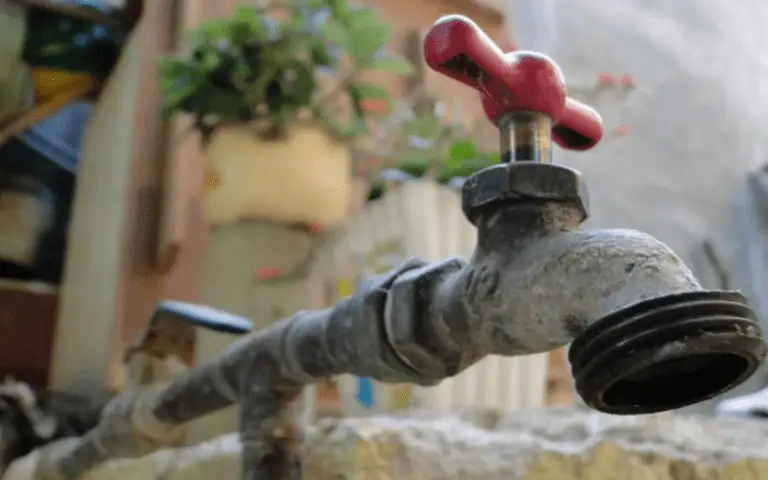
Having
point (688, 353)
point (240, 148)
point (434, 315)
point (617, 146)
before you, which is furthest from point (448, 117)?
point (688, 353)

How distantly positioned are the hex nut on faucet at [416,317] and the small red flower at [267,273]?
0.37 metres

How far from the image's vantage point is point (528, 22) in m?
1.39

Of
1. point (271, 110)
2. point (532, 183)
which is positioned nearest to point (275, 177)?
point (271, 110)

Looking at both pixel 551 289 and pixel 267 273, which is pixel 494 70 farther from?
pixel 267 273

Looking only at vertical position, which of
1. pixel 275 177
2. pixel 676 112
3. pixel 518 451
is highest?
pixel 676 112

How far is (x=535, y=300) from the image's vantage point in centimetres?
29

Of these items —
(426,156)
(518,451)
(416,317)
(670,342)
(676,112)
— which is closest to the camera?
(670,342)

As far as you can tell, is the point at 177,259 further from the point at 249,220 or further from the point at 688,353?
the point at 688,353

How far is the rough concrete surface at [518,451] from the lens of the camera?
0.49m

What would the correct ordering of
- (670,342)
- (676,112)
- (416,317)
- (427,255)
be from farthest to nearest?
1. (676,112)
2. (427,255)
3. (416,317)
4. (670,342)

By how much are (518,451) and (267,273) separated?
305 mm

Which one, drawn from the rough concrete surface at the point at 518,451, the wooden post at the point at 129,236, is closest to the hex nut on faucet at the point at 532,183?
the rough concrete surface at the point at 518,451

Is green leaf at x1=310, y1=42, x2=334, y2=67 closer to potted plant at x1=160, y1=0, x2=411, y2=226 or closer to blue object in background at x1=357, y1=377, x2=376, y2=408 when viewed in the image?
potted plant at x1=160, y1=0, x2=411, y2=226

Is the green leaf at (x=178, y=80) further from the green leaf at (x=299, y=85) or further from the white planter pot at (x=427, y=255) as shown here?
the white planter pot at (x=427, y=255)
